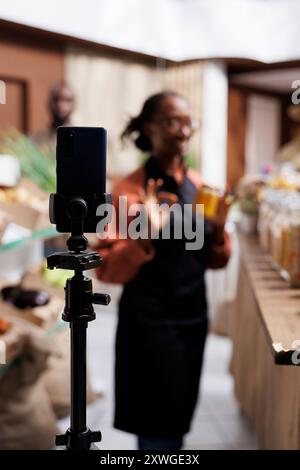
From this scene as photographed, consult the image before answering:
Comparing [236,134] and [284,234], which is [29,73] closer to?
[236,134]

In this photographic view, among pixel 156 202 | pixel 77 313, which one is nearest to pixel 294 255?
pixel 156 202

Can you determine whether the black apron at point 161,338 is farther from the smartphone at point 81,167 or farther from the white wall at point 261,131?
the white wall at point 261,131

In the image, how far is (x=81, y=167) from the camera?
83 cm

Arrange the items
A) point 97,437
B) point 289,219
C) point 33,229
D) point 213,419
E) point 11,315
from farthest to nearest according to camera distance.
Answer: point 213,419, point 11,315, point 33,229, point 289,219, point 97,437

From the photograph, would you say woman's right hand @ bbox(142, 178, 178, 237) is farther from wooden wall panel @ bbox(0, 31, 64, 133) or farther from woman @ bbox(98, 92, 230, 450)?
wooden wall panel @ bbox(0, 31, 64, 133)

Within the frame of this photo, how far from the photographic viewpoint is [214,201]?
67.1 inches

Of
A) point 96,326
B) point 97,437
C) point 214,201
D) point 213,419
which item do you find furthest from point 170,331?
point 96,326

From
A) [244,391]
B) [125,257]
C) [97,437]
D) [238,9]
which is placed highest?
[238,9]

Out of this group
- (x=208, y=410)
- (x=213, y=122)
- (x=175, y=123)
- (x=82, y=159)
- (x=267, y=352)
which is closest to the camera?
(x=82, y=159)

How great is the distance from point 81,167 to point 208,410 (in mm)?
2251

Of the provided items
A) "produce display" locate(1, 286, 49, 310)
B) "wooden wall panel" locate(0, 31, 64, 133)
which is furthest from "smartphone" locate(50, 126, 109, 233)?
"wooden wall panel" locate(0, 31, 64, 133)

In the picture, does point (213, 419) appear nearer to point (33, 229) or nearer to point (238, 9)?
point (33, 229)
